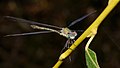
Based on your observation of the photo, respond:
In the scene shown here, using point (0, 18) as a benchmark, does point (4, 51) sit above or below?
below

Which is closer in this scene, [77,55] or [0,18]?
[77,55]

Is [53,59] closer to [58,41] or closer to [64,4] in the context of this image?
[58,41]

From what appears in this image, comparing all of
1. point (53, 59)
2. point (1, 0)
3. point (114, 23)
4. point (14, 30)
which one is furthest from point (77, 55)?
point (1, 0)

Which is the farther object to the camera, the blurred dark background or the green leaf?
the blurred dark background

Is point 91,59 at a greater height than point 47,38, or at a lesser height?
greater

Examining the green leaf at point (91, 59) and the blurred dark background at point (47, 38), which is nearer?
the green leaf at point (91, 59)

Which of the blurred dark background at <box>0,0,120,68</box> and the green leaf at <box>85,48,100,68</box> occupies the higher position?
the green leaf at <box>85,48,100,68</box>

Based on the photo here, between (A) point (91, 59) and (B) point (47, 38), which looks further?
(B) point (47, 38)

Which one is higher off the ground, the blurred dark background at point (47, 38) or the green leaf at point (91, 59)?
the green leaf at point (91, 59)
